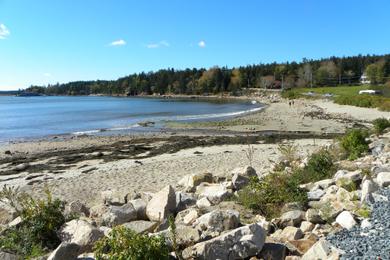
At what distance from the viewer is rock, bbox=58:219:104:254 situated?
21.3 feet

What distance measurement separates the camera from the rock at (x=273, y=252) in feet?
19.0

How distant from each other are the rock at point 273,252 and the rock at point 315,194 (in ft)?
9.30

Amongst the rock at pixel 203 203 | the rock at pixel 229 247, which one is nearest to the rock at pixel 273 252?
the rock at pixel 229 247

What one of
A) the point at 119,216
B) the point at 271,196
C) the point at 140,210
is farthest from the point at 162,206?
the point at 271,196

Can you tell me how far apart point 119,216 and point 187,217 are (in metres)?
1.30

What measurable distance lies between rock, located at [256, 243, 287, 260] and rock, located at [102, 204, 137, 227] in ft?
9.85

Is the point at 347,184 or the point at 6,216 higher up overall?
the point at 347,184

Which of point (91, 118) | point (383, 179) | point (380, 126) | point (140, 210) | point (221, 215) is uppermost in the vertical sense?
point (383, 179)

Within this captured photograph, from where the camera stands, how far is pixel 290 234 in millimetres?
6492

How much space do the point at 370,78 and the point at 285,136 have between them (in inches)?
3983

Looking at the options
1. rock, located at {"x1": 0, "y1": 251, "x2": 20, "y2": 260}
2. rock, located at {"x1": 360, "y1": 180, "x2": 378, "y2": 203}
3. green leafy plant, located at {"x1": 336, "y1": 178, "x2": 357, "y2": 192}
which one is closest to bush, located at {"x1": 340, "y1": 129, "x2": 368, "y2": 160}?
green leafy plant, located at {"x1": 336, "y1": 178, "x2": 357, "y2": 192}

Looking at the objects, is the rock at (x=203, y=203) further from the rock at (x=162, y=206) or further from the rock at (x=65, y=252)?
the rock at (x=65, y=252)

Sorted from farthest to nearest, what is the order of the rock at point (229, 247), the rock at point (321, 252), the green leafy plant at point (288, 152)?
the green leafy plant at point (288, 152), the rock at point (229, 247), the rock at point (321, 252)

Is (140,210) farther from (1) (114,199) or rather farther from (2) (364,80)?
(2) (364,80)
